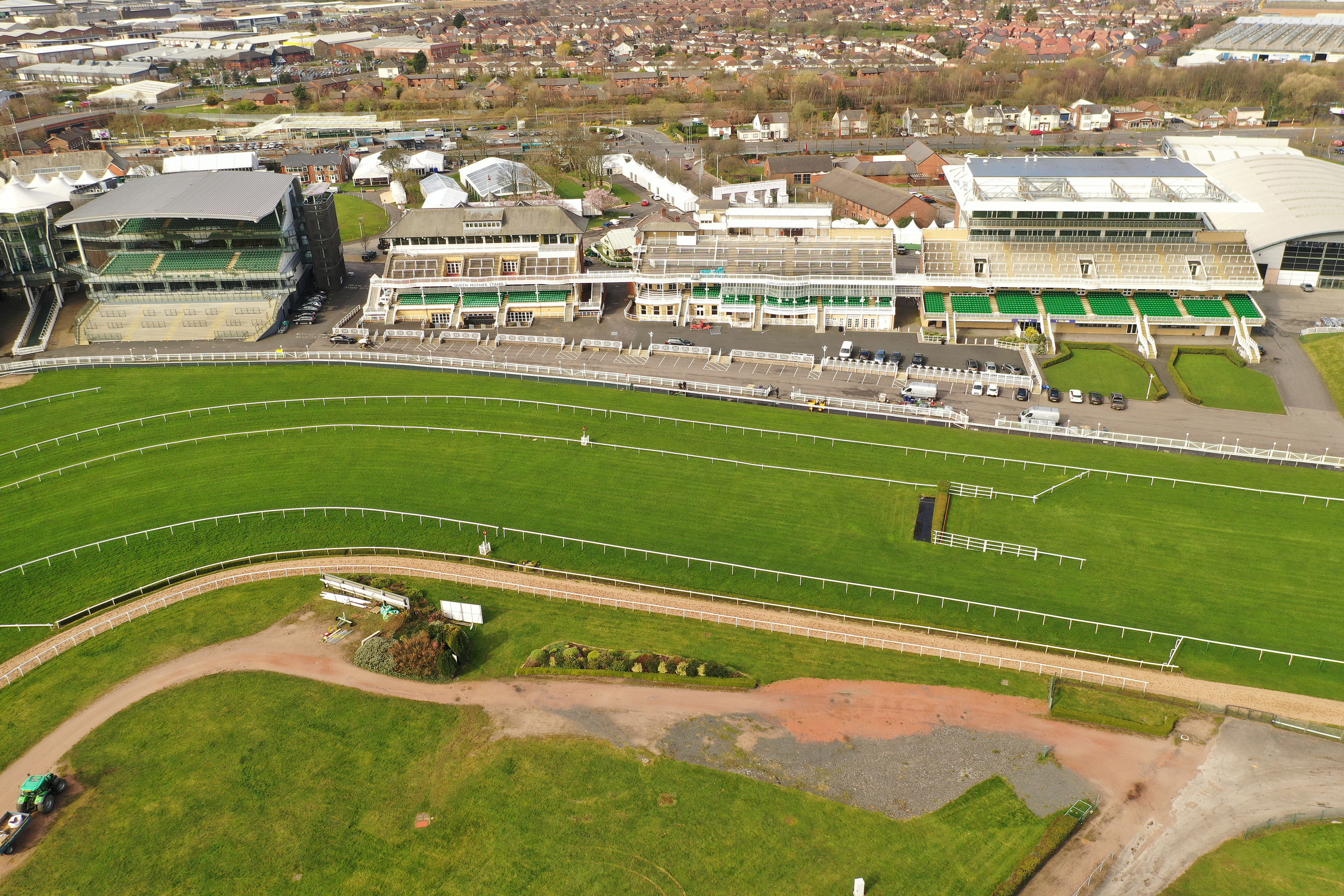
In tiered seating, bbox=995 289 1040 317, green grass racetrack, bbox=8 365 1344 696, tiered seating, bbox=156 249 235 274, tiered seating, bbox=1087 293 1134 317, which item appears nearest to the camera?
green grass racetrack, bbox=8 365 1344 696

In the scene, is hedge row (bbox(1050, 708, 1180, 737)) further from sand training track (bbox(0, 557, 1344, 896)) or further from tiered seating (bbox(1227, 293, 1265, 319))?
tiered seating (bbox(1227, 293, 1265, 319))

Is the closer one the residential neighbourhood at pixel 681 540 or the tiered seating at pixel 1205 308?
the residential neighbourhood at pixel 681 540

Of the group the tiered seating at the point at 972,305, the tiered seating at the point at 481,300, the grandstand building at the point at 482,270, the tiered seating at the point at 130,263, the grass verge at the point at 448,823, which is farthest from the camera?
the tiered seating at the point at 130,263

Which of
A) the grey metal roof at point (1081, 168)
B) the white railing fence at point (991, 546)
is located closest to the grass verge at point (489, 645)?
the white railing fence at point (991, 546)

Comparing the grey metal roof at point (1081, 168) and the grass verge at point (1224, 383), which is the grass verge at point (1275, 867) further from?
the grey metal roof at point (1081, 168)

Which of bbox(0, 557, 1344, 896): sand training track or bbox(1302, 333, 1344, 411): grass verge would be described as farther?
bbox(1302, 333, 1344, 411): grass verge

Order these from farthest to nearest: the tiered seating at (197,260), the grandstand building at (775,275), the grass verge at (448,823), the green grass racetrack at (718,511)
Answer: the tiered seating at (197,260)
the grandstand building at (775,275)
the green grass racetrack at (718,511)
the grass verge at (448,823)

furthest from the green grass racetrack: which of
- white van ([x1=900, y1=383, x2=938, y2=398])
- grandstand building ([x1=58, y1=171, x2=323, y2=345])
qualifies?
grandstand building ([x1=58, y1=171, x2=323, y2=345])

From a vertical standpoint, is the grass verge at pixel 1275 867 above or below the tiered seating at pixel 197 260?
below

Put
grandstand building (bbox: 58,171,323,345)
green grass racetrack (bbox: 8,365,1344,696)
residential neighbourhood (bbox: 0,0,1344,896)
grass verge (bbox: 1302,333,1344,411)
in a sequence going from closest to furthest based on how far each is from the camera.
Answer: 1. residential neighbourhood (bbox: 0,0,1344,896)
2. green grass racetrack (bbox: 8,365,1344,696)
3. grass verge (bbox: 1302,333,1344,411)
4. grandstand building (bbox: 58,171,323,345)
